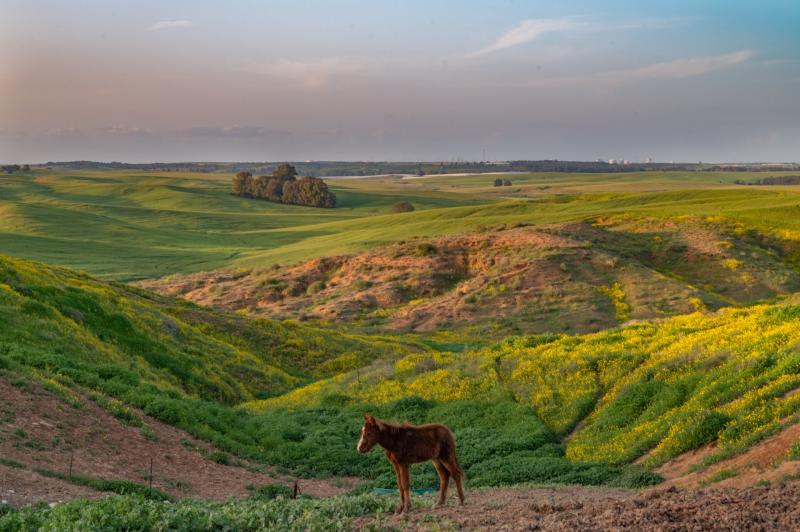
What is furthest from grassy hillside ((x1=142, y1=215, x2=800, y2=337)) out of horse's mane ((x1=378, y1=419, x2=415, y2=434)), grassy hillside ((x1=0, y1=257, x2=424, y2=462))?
horse's mane ((x1=378, y1=419, x2=415, y2=434))

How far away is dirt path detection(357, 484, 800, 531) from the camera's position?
9.43 metres

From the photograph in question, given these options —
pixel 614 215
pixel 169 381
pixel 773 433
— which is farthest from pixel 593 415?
pixel 614 215

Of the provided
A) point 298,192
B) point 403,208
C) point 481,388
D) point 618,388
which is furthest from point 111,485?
point 298,192

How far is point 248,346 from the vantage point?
41.0 meters

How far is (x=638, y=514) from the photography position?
9844 mm

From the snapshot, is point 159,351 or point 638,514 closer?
point 638,514

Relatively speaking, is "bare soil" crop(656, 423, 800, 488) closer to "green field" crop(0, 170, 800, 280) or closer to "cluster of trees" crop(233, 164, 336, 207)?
"green field" crop(0, 170, 800, 280)

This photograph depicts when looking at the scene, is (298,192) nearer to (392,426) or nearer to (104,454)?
(104,454)

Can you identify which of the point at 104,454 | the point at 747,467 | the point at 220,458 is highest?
the point at 747,467

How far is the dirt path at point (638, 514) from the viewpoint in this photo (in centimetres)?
943

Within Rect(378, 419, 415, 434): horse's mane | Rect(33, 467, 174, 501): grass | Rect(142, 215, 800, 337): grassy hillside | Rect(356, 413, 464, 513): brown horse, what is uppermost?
Rect(378, 419, 415, 434): horse's mane

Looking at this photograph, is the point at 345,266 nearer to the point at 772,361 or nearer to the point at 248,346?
the point at 248,346

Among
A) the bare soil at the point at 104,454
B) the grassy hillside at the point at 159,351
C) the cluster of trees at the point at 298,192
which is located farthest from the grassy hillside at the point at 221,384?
the cluster of trees at the point at 298,192

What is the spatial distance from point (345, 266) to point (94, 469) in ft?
203
